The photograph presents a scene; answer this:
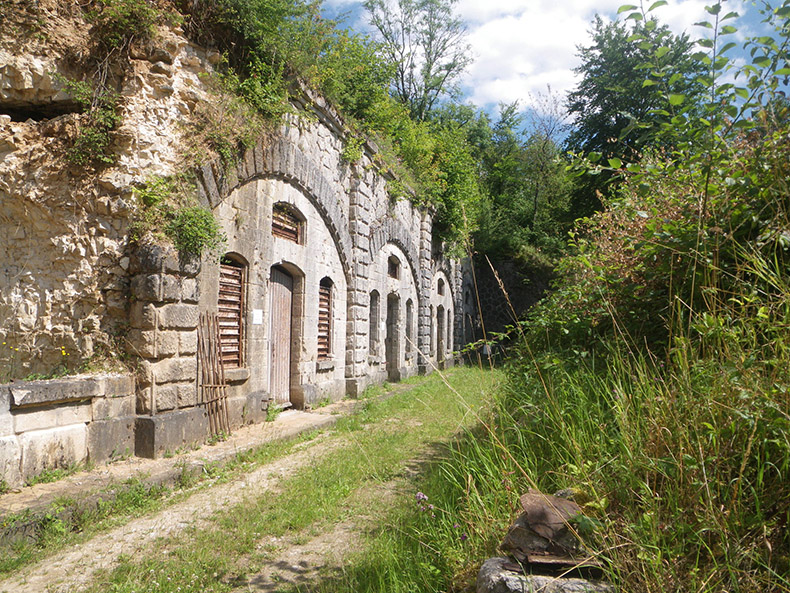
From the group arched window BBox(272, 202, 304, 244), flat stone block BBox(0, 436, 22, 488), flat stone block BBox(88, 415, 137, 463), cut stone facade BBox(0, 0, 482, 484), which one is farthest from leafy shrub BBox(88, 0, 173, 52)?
flat stone block BBox(0, 436, 22, 488)

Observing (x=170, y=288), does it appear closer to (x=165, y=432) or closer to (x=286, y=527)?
(x=165, y=432)

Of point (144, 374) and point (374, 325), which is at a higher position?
point (374, 325)

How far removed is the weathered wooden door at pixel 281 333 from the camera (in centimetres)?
859

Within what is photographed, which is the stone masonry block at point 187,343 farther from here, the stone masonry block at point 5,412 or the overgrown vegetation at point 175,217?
the stone masonry block at point 5,412

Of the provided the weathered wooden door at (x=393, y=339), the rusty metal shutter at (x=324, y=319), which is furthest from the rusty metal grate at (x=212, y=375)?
the weathered wooden door at (x=393, y=339)

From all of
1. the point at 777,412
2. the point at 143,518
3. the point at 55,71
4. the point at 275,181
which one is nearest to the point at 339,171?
the point at 275,181

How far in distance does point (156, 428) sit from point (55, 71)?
4217 millimetres

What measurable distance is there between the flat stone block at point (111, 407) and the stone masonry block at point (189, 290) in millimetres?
1216

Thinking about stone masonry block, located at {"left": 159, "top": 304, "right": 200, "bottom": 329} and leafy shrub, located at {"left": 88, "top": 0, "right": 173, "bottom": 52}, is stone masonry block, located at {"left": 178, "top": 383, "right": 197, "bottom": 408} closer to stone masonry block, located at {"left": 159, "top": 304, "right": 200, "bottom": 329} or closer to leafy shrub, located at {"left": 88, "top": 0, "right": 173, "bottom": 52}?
stone masonry block, located at {"left": 159, "top": 304, "right": 200, "bottom": 329}

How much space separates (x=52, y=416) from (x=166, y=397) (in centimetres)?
117

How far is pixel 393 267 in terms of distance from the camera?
14305mm

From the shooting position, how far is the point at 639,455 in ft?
7.97

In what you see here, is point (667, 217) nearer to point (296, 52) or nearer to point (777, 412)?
point (777, 412)

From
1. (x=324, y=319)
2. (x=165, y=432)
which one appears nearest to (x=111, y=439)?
(x=165, y=432)
